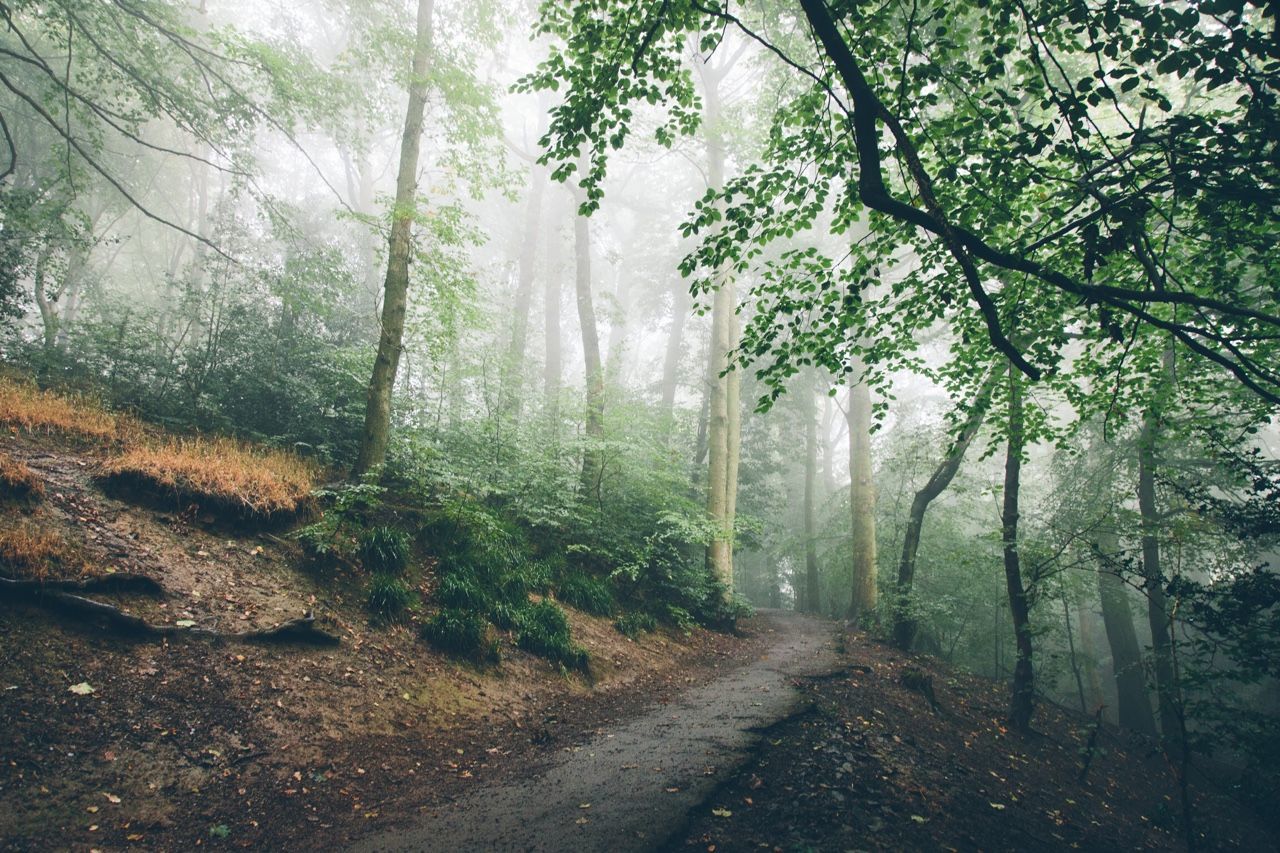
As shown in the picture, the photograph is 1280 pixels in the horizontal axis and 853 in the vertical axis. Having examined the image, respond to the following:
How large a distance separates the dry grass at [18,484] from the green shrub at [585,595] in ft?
18.9

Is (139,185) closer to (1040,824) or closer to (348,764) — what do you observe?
(348,764)

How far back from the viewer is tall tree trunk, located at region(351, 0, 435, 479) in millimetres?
7277

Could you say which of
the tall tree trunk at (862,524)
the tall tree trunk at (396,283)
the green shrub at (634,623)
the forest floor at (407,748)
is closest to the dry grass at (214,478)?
the forest floor at (407,748)

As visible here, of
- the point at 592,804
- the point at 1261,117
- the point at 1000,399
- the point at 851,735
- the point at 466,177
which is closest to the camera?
the point at 1261,117

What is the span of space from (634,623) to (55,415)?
8.17m

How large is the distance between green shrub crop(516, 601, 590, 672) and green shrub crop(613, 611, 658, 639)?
4.77ft

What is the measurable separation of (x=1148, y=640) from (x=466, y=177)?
32.8 m

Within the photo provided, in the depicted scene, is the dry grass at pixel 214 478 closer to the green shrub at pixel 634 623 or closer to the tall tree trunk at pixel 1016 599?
the green shrub at pixel 634 623

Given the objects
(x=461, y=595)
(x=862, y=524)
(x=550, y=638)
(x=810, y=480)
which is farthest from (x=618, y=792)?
(x=810, y=480)

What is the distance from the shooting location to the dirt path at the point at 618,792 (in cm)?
304

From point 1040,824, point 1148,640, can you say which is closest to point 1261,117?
point 1040,824

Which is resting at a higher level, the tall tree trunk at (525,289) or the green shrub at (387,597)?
the tall tree trunk at (525,289)

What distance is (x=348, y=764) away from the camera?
395 centimetres

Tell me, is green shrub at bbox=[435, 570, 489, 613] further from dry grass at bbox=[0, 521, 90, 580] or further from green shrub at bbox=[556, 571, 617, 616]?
dry grass at bbox=[0, 521, 90, 580]
